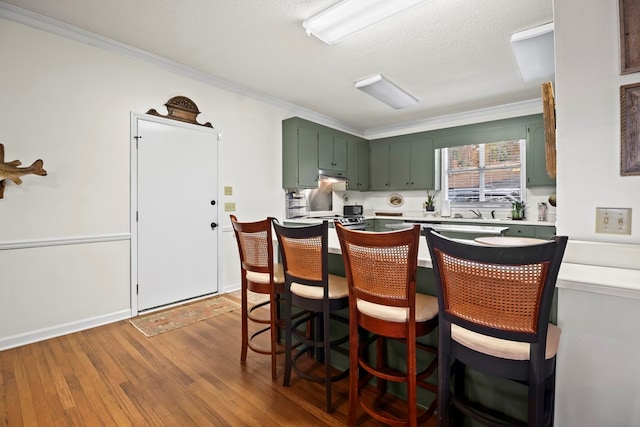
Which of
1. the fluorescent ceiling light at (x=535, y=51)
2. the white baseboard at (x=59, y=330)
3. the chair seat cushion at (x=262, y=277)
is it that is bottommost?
the white baseboard at (x=59, y=330)

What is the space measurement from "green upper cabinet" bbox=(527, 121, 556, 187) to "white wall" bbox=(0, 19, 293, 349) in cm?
468

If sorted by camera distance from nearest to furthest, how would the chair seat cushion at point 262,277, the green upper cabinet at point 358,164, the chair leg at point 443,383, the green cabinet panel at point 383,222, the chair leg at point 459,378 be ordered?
the chair leg at point 443,383 → the chair leg at point 459,378 → the chair seat cushion at point 262,277 → the green cabinet panel at point 383,222 → the green upper cabinet at point 358,164

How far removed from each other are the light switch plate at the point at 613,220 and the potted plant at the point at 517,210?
134 inches

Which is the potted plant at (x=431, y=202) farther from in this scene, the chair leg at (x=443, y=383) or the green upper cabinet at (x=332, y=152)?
the chair leg at (x=443, y=383)

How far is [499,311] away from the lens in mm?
969

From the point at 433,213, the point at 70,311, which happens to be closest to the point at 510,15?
the point at 433,213

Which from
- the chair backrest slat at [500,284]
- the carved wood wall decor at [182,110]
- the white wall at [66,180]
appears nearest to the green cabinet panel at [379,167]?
the carved wood wall decor at [182,110]

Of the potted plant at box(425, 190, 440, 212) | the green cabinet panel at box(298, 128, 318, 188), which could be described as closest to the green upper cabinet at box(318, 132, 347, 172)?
the green cabinet panel at box(298, 128, 318, 188)

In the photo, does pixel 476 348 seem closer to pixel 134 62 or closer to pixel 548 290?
pixel 548 290

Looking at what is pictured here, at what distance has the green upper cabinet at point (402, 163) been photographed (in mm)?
5105

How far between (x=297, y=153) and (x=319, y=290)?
301cm

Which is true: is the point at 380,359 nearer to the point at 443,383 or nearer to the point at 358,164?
the point at 443,383

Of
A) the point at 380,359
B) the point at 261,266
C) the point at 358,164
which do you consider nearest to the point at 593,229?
the point at 380,359

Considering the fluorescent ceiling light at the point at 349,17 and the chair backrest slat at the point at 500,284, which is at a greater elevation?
the fluorescent ceiling light at the point at 349,17
